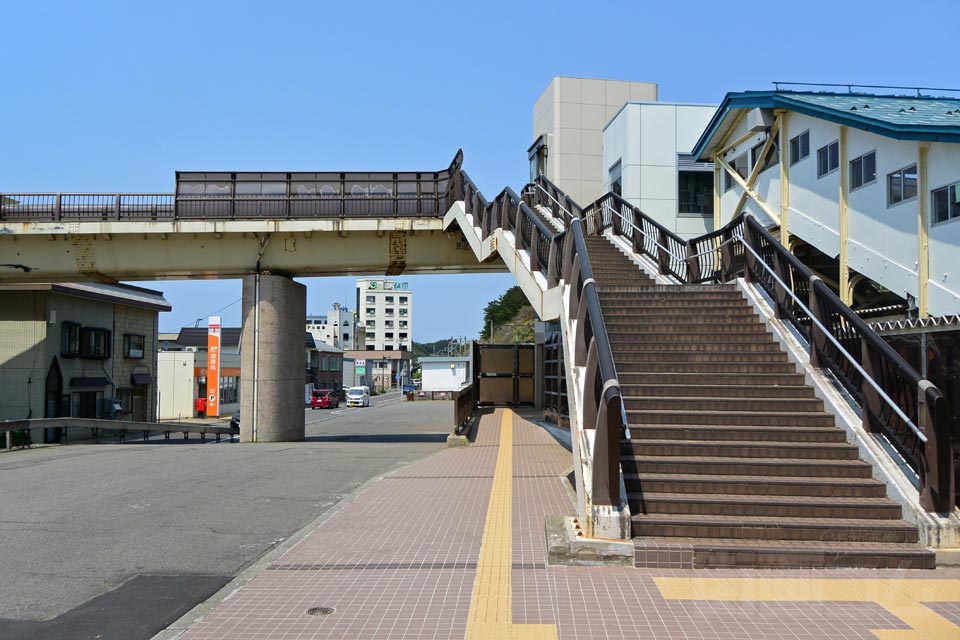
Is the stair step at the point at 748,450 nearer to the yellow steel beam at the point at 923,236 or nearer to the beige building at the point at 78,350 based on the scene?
the yellow steel beam at the point at 923,236

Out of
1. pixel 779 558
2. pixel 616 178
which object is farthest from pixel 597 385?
pixel 616 178

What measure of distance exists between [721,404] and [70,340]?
29907mm

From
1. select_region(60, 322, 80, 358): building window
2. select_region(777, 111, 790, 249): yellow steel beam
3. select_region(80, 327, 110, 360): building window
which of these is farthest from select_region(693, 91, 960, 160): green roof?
select_region(80, 327, 110, 360): building window

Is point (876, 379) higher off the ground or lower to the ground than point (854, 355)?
lower

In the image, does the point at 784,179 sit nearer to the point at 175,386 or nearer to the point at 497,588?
the point at 497,588

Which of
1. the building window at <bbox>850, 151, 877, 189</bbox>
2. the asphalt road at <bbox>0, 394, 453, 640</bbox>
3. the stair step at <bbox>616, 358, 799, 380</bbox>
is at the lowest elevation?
the asphalt road at <bbox>0, 394, 453, 640</bbox>

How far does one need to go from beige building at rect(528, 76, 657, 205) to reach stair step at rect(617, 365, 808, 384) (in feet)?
84.1

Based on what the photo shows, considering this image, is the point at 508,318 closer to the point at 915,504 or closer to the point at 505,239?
the point at 505,239

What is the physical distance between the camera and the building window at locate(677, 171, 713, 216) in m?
27.9

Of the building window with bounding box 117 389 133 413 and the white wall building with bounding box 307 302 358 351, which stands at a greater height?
the white wall building with bounding box 307 302 358 351

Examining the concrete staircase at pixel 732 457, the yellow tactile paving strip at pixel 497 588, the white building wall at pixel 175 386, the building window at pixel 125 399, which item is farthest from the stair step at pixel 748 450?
the white building wall at pixel 175 386

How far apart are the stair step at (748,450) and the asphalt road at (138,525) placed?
4111mm

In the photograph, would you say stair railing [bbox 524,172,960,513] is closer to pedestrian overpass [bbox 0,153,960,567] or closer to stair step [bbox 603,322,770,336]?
pedestrian overpass [bbox 0,153,960,567]

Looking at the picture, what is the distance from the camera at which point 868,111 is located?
51.0 ft
